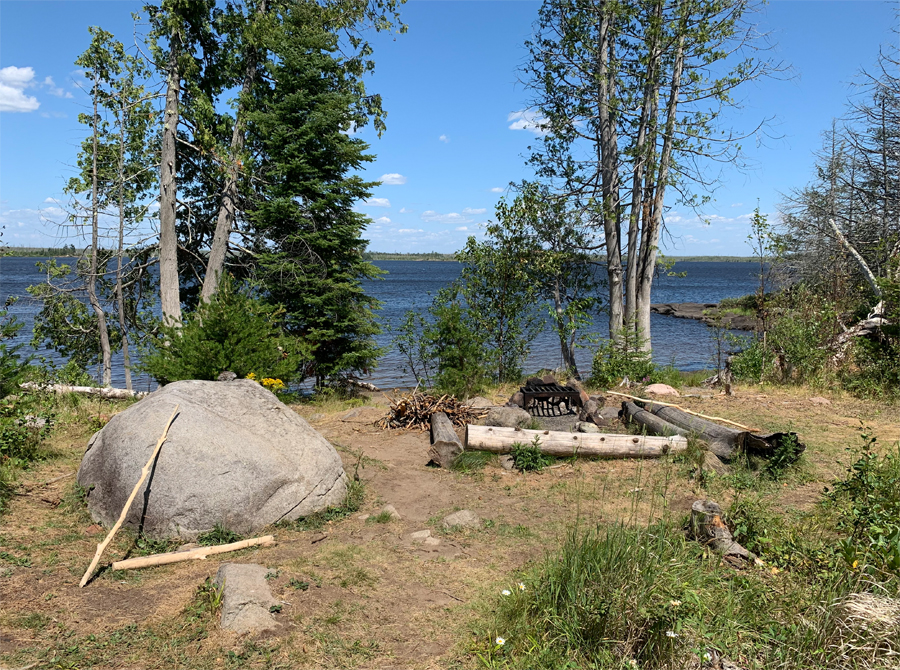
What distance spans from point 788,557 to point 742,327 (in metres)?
44.2

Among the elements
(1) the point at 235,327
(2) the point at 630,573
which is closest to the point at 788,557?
(2) the point at 630,573

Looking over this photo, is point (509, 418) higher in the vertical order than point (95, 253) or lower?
lower

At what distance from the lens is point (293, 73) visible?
13.8 m

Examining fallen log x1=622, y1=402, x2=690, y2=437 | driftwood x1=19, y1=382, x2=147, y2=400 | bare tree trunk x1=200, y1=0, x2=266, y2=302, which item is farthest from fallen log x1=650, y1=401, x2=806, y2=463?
bare tree trunk x1=200, y1=0, x2=266, y2=302

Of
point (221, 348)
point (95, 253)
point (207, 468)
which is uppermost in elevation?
point (95, 253)

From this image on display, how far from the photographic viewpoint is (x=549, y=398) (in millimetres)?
10078

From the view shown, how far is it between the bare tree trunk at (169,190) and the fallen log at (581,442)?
30.4ft

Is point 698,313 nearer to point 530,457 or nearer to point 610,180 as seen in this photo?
point 610,180

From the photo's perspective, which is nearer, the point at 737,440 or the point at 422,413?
the point at 737,440

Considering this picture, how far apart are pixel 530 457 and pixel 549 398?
248cm

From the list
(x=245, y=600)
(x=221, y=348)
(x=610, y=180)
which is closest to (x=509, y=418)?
(x=221, y=348)

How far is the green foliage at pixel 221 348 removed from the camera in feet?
29.4

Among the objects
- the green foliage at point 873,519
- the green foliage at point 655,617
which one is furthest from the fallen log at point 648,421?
the green foliage at point 655,617

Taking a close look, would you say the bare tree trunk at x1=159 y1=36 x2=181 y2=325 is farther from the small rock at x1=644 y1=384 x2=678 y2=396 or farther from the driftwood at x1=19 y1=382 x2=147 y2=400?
the small rock at x1=644 y1=384 x2=678 y2=396
